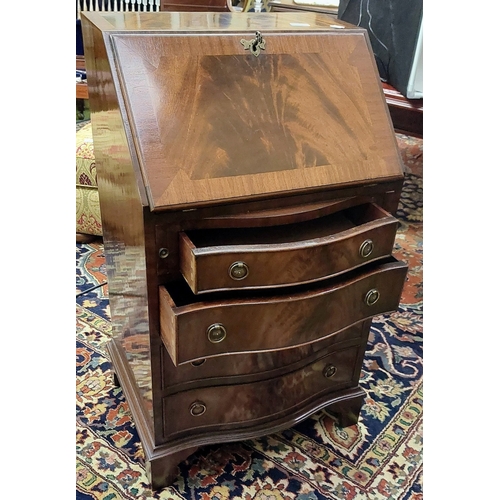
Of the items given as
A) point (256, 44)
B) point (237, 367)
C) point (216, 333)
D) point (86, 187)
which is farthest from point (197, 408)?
point (86, 187)

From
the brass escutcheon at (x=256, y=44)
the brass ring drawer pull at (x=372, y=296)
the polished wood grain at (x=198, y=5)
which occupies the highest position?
the polished wood grain at (x=198, y=5)

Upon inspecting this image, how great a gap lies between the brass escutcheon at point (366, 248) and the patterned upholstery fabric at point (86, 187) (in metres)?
1.36

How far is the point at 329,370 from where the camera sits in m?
1.23

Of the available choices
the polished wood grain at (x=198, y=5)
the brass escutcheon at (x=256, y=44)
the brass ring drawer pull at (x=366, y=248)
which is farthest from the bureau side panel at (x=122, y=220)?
the polished wood grain at (x=198, y=5)

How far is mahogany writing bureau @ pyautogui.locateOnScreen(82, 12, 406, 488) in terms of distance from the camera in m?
0.86

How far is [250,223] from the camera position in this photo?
0.91m

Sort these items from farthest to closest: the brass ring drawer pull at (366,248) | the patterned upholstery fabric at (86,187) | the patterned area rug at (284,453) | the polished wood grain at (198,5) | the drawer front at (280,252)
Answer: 1. the polished wood grain at (198,5)
2. the patterned upholstery fabric at (86,187)
3. the patterned area rug at (284,453)
4. the brass ring drawer pull at (366,248)
5. the drawer front at (280,252)

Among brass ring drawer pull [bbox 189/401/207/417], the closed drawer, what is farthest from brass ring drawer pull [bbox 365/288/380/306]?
brass ring drawer pull [bbox 189/401/207/417]

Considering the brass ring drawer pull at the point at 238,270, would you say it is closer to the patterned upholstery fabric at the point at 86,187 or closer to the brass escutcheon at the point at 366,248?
the brass escutcheon at the point at 366,248

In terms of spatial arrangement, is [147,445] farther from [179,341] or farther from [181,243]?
[181,243]

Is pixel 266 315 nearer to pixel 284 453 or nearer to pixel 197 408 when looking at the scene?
pixel 197 408

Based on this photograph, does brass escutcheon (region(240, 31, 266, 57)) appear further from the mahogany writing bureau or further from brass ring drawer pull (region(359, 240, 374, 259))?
brass ring drawer pull (region(359, 240, 374, 259))

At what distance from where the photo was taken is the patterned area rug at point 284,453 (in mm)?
1193

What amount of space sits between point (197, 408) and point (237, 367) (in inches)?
5.1
